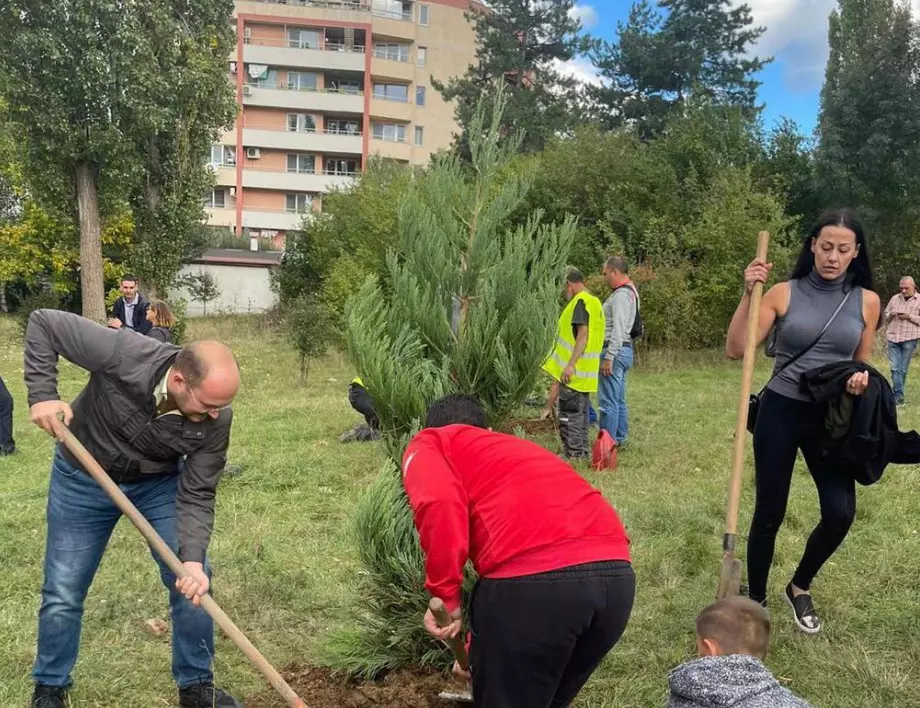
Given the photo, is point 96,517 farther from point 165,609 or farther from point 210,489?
point 165,609

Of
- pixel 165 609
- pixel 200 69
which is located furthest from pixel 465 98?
pixel 165 609

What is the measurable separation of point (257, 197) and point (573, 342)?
42589 millimetres

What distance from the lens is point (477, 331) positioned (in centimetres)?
326

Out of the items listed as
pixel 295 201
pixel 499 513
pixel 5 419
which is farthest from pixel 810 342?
pixel 295 201

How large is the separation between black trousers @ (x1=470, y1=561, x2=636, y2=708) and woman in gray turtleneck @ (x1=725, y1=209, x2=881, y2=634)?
1.75m

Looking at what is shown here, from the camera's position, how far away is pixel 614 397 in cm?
762

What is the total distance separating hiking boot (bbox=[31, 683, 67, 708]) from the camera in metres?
3.03

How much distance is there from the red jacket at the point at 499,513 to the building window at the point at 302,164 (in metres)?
46.3

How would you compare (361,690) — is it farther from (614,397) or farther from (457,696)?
(614,397)

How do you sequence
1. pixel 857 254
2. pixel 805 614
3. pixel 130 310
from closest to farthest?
pixel 857 254, pixel 805 614, pixel 130 310

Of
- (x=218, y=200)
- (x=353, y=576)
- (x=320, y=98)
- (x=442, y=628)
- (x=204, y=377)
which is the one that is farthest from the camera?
(x=218, y=200)

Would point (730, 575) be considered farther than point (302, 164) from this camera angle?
No

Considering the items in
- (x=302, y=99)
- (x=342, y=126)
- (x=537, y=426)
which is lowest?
(x=537, y=426)

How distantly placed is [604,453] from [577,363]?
2.82 ft
